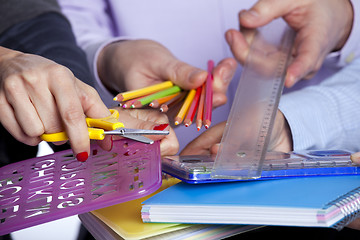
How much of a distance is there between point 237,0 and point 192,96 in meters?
0.52

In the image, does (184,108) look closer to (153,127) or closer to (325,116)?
(153,127)

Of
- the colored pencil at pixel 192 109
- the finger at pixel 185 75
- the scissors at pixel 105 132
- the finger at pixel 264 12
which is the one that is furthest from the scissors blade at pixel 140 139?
the finger at pixel 264 12

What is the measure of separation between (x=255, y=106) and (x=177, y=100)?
0.45 ft

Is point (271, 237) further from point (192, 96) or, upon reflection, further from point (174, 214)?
point (192, 96)

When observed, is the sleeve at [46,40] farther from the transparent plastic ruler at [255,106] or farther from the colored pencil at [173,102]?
the transparent plastic ruler at [255,106]

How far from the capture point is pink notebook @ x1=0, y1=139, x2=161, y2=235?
33cm

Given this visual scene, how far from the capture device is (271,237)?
40 centimetres

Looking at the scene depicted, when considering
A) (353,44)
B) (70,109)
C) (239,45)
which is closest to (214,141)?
(70,109)

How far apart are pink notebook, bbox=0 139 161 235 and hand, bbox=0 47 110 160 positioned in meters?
0.03

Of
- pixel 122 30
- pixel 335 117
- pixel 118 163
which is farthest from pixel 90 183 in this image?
pixel 122 30

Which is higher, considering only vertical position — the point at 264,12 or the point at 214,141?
the point at 264,12

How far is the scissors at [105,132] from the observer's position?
1.26 ft

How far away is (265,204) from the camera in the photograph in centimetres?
33

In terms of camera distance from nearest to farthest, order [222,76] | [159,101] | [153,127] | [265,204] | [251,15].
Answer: [265,204] < [153,127] < [159,101] < [222,76] < [251,15]
